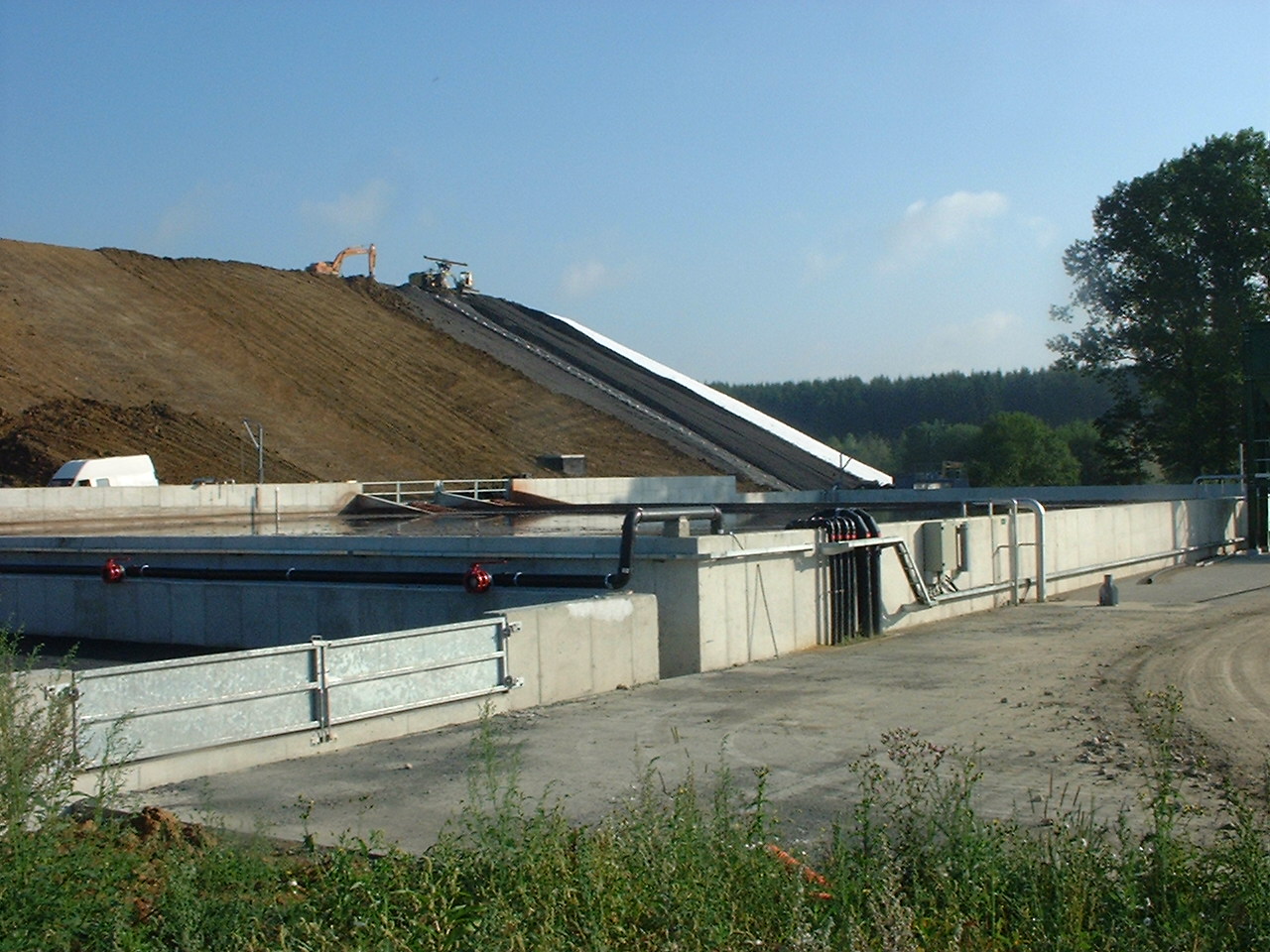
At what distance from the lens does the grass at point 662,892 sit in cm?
545

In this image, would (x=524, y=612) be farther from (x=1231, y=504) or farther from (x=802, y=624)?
(x=1231, y=504)

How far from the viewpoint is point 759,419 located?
77125 millimetres

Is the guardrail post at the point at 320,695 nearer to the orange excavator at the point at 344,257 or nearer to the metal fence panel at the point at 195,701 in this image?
the metal fence panel at the point at 195,701

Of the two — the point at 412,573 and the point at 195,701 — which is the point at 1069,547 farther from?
the point at 195,701

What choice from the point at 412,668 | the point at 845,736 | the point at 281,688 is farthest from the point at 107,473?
the point at 845,736

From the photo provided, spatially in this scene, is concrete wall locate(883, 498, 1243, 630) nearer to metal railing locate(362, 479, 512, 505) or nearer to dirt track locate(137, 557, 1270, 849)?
dirt track locate(137, 557, 1270, 849)

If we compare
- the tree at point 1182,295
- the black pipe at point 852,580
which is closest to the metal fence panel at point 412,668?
the black pipe at point 852,580

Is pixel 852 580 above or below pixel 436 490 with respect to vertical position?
below

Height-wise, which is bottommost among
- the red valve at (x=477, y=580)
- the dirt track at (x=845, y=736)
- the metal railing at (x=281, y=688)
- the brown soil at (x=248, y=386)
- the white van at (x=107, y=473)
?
the dirt track at (x=845, y=736)

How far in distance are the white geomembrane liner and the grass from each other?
178 feet

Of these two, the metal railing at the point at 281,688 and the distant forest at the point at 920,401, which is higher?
the distant forest at the point at 920,401

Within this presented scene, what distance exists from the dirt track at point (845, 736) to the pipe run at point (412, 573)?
7.48ft

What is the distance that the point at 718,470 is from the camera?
63844 mm

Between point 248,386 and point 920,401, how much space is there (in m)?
97.2
